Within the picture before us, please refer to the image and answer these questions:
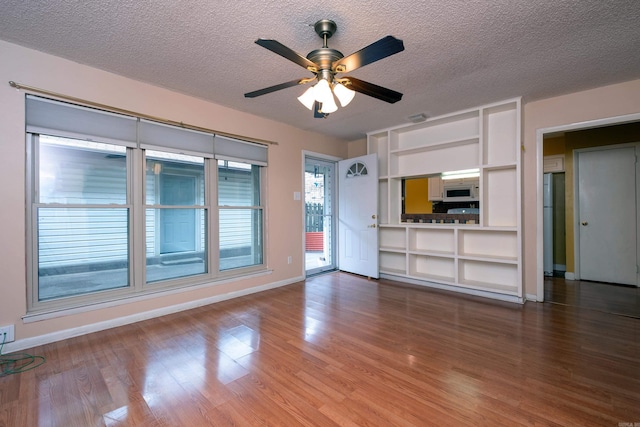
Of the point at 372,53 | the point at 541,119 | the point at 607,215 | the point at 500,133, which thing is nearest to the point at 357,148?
the point at 500,133

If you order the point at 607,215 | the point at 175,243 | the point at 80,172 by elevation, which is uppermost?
the point at 80,172

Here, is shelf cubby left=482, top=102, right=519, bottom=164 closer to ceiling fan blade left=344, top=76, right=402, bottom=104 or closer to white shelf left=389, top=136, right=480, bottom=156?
white shelf left=389, top=136, right=480, bottom=156

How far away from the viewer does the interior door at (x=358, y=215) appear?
Result: 474 centimetres

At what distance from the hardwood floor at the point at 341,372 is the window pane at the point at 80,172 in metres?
1.34

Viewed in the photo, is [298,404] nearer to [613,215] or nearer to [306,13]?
[306,13]

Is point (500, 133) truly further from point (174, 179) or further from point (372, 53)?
point (174, 179)

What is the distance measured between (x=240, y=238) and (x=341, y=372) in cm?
255

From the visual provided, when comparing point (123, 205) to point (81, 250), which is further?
point (123, 205)

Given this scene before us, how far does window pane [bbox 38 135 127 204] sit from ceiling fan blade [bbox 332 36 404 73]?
8.25 ft

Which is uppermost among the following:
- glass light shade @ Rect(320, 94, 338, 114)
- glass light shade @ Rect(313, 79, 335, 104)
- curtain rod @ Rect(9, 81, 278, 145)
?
curtain rod @ Rect(9, 81, 278, 145)

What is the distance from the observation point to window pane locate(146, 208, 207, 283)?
318cm

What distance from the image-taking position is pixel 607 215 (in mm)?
4391

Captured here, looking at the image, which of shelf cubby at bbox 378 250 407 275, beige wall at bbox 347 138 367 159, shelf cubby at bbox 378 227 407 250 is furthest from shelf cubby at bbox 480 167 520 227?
beige wall at bbox 347 138 367 159

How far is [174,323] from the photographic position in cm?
290
